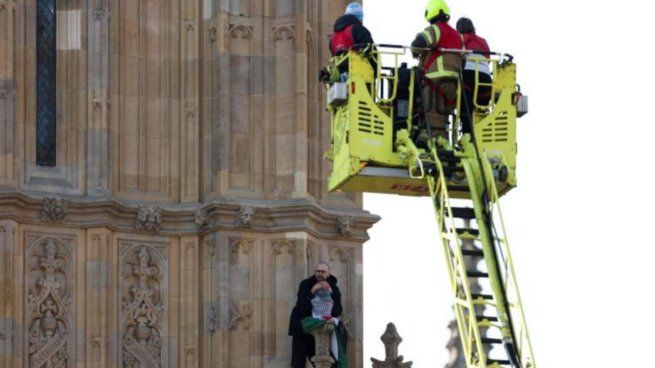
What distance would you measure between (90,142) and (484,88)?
5.23 metres

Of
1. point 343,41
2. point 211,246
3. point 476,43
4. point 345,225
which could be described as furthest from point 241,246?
point 476,43

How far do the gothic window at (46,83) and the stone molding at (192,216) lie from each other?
0.72m

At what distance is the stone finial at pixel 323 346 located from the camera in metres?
44.8

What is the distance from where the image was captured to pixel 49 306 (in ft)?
147

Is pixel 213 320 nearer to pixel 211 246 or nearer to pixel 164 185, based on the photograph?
pixel 211 246

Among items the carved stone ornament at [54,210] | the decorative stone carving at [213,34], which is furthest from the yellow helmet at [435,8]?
the carved stone ornament at [54,210]

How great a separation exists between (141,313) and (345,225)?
103 inches

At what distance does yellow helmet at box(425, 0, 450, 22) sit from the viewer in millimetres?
42812

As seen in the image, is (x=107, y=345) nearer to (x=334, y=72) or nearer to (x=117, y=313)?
(x=117, y=313)

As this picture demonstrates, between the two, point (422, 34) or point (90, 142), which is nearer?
point (422, 34)

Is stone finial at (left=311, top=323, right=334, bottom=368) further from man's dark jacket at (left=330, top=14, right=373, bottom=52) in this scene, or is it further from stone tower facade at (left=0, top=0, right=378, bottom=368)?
man's dark jacket at (left=330, top=14, right=373, bottom=52)

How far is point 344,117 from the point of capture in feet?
140

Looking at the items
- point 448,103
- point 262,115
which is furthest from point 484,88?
point 262,115

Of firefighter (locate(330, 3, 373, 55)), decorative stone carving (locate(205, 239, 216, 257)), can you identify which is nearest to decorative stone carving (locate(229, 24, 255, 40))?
decorative stone carving (locate(205, 239, 216, 257))
